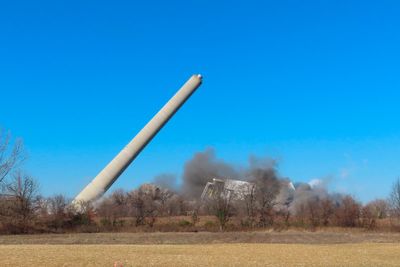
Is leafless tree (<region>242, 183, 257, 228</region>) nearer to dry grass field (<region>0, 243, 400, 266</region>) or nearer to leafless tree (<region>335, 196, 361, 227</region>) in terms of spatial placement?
leafless tree (<region>335, 196, 361, 227</region>)

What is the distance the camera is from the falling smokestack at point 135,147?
57356mm

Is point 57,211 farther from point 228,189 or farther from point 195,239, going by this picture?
point 228,189

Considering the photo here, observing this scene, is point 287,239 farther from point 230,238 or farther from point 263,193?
point 263,193

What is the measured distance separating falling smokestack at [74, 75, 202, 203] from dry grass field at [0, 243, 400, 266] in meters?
31.0

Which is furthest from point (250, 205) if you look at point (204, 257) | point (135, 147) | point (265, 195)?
point (204, 257)

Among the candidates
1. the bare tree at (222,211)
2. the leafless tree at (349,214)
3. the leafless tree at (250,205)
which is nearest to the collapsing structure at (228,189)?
the leafless tree at (250,205)

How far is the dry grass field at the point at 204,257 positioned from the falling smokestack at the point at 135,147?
3101 centimetres

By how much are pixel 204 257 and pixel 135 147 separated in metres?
38.7

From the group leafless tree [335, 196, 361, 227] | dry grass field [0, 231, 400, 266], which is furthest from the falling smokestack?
dry grass field [0, 231, 400, 266]

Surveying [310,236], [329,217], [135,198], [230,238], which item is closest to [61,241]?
[230,238]

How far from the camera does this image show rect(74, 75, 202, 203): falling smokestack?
57356 mm

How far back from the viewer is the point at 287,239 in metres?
35.4

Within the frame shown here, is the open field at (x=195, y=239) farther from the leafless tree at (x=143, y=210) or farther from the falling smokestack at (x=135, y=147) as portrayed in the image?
the falling smokestack at (x=135, y=147)

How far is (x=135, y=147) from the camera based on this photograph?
198 ft
